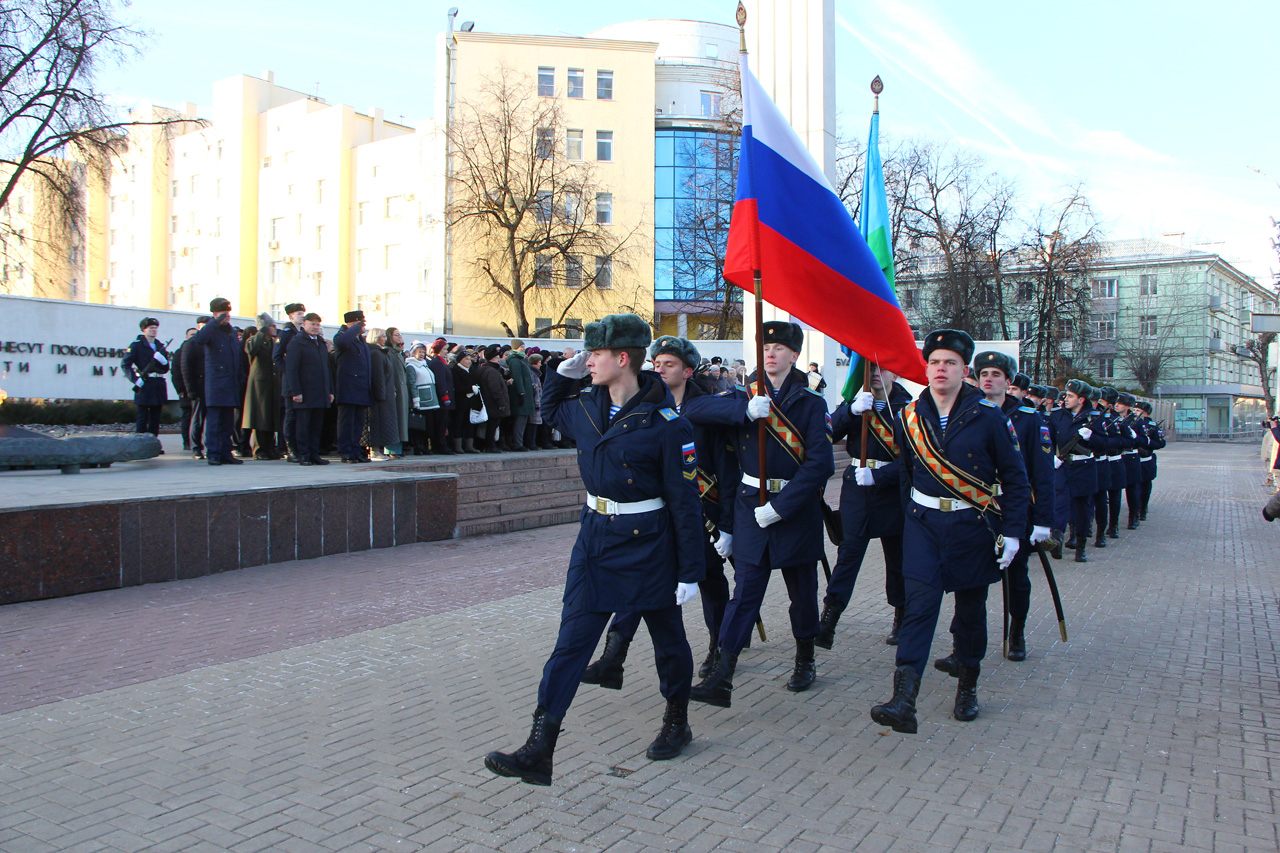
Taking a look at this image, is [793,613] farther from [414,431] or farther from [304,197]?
[304,197]

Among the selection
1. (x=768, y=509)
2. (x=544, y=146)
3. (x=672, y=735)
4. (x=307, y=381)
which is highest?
(x=544, y=146)

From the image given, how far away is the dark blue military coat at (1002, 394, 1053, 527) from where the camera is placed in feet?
18.6

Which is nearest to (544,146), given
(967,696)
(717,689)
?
(717,689)

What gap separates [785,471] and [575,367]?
1.52 m

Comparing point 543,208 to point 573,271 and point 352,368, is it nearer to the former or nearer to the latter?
point 573,271

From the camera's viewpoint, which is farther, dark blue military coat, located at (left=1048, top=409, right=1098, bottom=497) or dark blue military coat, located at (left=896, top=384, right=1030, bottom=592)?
dark blue military coat, located at (left=1048, top=409, right=1098, bottom=497)

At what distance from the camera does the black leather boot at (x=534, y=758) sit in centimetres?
394

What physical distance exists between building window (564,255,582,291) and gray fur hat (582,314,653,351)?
3996cm

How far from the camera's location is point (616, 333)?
14.2ft

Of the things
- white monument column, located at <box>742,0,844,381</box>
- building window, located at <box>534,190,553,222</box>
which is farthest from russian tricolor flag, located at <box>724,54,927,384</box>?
Answer: building window, located at <box>534,190,553,222</box>

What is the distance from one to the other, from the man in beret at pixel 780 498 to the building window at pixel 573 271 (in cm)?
3887

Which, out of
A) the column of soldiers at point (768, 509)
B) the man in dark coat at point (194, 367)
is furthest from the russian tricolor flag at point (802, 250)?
the man in dark coat at point (194, 367)

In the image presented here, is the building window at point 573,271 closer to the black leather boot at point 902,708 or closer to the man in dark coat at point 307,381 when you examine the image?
the man in dark coat at point 307,381

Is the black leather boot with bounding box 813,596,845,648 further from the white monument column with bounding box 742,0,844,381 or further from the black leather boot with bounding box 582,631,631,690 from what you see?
the white monument column with bounding box 742,0,844,381
